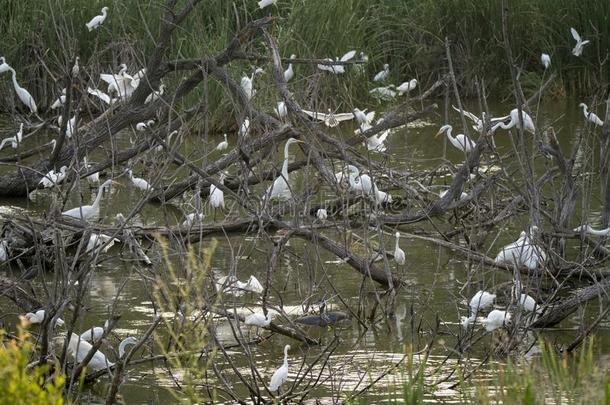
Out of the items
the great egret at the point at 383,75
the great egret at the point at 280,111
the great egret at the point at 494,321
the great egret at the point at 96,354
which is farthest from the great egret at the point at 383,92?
the great egret at the point at 96,354

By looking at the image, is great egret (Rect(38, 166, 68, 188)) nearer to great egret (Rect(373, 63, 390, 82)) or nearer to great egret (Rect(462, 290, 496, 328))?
great egret (Rect(462, 290, 496, 328))

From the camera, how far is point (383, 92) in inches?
489

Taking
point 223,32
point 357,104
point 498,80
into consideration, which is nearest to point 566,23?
point 498,80

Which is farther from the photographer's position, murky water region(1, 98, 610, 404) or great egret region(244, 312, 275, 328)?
great egret region(244, 312, 275, 328)

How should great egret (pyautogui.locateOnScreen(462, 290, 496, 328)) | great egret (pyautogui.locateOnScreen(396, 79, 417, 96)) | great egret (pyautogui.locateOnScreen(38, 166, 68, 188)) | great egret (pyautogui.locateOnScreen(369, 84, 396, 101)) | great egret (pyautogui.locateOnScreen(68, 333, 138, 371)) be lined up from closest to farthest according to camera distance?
1. great egret (pyautogui.locateOnScreen(68, 333, 138, 371))
2. great egret (pyautogui.locateOnScreen(462, 290, 496, 328))
3. great egret (pyautogui.locateOnScreen(38, 166, 68, 188))
4. great egret (pyautogui.locateOnScreen(396, 79, 417, 96))
5. great egret (pyautogui.locateOnScreen(369, 84, 396, 101))

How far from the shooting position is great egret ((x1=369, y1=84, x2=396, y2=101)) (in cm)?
1226

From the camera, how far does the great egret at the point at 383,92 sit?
12.3 m

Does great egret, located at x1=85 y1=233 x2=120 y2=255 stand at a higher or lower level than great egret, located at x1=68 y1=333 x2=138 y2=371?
higher

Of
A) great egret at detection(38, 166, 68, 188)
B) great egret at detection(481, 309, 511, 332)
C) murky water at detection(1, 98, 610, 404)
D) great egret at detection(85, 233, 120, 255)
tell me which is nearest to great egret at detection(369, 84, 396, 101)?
murky water at detection(1, 98, 610, 404)

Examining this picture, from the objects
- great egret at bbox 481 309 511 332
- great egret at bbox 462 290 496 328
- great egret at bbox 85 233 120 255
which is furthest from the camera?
great egret at bbox 462 290 496 328

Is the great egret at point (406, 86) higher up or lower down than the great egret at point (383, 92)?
lower down

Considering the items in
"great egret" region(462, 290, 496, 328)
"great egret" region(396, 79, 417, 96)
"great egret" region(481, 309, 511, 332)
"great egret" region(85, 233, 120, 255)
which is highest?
"great egret" region(396, 79, 417, 96)

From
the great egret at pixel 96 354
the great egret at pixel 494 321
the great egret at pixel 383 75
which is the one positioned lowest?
the great egret at pixel 96 354

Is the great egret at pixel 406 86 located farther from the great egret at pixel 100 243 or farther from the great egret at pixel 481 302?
the great egret at pixel 481 302
